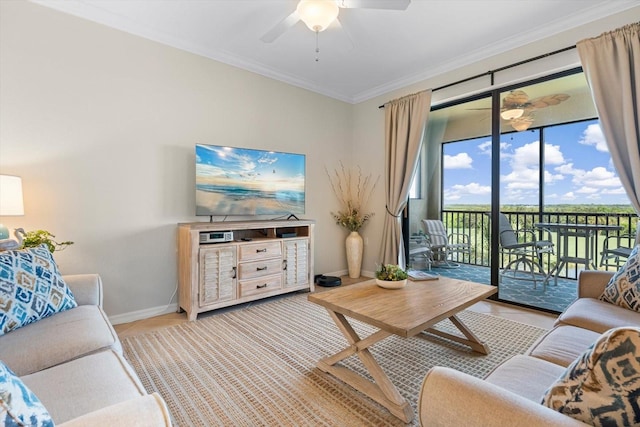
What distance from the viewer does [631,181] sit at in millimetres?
2373

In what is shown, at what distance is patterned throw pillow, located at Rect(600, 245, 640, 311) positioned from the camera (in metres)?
1.70

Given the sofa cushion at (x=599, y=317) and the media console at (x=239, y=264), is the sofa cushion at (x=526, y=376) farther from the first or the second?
the media console at (x=239, y=264)

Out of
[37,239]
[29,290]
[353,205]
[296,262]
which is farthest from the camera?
[353,205]

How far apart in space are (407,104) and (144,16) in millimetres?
2928

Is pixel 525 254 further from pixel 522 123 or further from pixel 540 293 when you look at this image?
pixel 522 123

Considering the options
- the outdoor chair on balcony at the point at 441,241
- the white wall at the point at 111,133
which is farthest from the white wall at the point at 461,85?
the white wall at the point at 111,133

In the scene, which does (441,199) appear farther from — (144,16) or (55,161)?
(55,161)

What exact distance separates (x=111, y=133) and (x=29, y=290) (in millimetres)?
1628

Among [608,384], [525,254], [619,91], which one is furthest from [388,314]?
[525,254]

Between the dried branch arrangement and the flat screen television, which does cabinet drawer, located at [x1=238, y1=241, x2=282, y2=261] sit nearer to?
the flat screen television

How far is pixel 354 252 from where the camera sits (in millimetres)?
4270

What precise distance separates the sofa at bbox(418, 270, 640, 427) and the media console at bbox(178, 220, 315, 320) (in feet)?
7.70

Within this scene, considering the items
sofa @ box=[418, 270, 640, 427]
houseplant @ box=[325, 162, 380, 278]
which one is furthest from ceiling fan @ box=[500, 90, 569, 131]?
sofa @ box=[418, 270, 640, 427]

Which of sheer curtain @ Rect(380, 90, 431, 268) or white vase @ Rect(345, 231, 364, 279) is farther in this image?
white vase @ Rect(345, 231, 364, 279)
